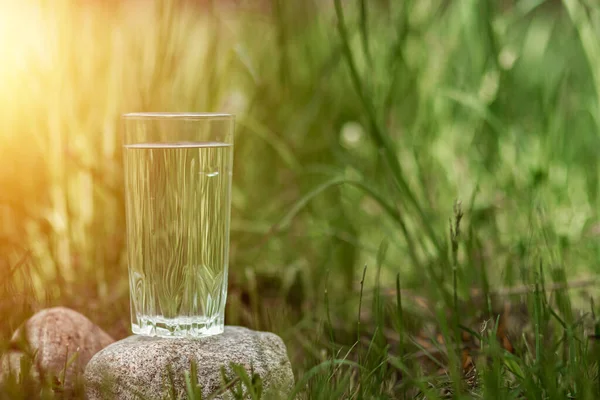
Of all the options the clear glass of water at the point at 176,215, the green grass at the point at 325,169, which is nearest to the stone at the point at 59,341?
the green grass at the point at 325,169

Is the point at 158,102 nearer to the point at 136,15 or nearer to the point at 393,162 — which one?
the point at 136,15

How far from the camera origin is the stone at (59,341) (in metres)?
1.71

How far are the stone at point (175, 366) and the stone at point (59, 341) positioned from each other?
0.14 meters

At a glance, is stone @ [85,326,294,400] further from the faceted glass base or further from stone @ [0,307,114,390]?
stone @ [0,307,114,390]

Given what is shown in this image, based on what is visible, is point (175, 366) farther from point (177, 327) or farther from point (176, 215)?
point (176, 215)

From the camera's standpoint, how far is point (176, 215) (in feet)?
5.39

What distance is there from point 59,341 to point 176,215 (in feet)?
1.45

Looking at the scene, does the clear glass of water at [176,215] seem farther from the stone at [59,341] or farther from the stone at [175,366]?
the stone at [59,341]

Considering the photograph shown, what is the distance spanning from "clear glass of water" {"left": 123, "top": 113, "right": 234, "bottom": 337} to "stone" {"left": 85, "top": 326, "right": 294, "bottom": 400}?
0.08 metres

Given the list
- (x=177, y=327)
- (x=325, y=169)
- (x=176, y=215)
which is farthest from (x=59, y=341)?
(x=325, y=169)

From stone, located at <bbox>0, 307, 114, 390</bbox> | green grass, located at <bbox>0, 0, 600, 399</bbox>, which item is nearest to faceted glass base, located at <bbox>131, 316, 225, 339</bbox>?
stone, located at <bbox>0, 307, 114, 390</bbox>

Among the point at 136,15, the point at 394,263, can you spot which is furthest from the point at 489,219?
the point at 136,15

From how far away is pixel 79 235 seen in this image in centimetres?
266

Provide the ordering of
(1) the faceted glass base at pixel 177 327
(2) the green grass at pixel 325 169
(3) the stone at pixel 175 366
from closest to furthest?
(3) the stone at pixel 175 366
(1) the faceted glass base at pixel 177 327
(2) the green grass at pixel 325 169
